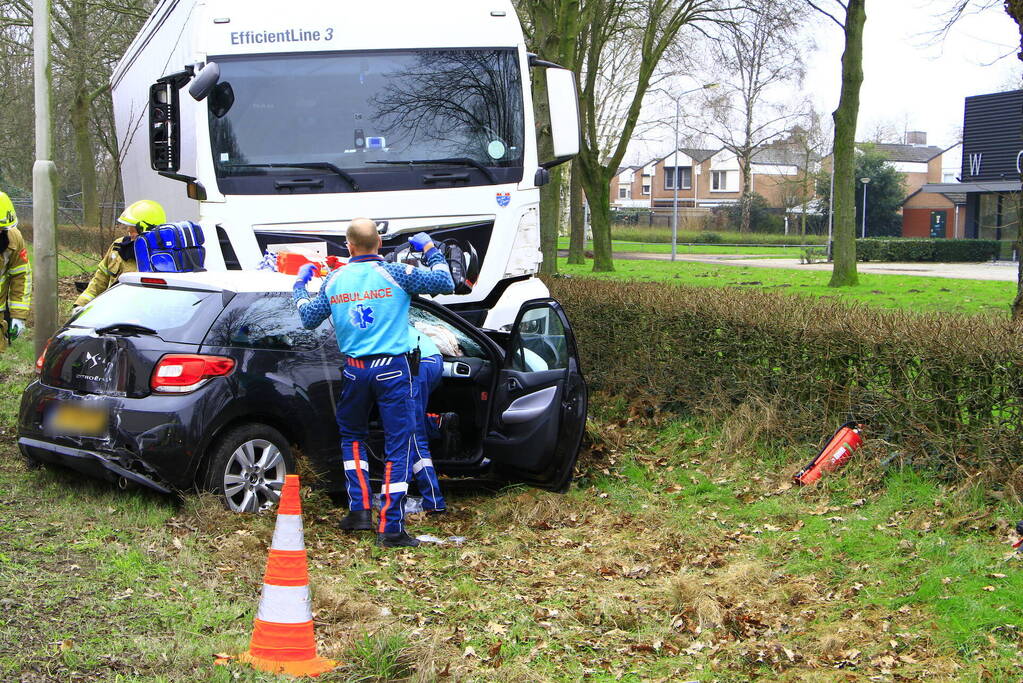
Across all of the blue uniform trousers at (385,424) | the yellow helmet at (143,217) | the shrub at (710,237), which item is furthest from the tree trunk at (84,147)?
the shrub at (710,237)

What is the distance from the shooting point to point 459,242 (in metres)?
8.80

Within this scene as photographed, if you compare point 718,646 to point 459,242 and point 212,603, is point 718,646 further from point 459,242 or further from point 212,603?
point 459,242

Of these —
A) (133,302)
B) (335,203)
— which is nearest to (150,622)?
(133,302)

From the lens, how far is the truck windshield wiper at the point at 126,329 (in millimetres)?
6090

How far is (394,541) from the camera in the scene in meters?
6.11

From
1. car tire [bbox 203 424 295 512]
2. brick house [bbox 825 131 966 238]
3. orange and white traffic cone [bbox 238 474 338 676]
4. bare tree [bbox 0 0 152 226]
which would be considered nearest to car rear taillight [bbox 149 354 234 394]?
car tire [bbox 203 424 295 512]

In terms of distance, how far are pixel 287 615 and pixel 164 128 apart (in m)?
5.57

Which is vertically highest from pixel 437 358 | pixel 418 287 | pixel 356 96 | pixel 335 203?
pixel 356 96

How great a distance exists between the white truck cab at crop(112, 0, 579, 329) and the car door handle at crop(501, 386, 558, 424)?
6.84 ft

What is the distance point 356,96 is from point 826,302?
4215 millimetres

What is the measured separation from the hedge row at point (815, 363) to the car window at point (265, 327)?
3504 millimetres

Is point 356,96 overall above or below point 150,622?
above

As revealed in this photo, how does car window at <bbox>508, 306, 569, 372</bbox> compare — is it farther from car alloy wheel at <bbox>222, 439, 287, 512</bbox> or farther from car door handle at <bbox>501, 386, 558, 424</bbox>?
car alloy wheel at <bbox>222, 439, 287, 512</bbox>

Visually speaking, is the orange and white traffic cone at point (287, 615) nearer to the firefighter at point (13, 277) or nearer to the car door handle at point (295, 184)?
the car door handle at point (295, 184)
